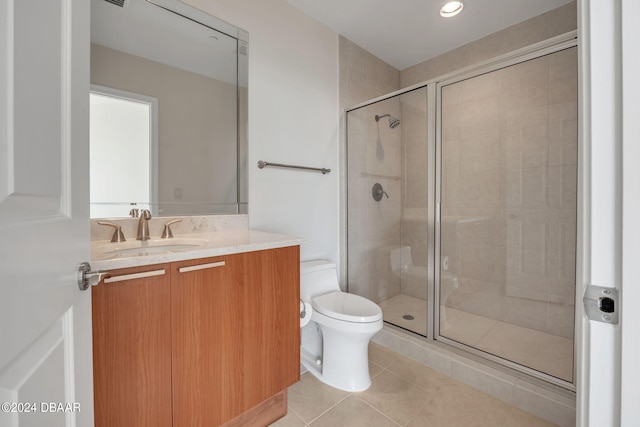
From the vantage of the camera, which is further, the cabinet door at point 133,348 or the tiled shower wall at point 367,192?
the tiled shower wall at point 367,192

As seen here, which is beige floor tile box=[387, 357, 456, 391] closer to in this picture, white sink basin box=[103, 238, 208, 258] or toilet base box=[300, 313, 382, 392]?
toilet base box=[300, 313, 382, 392]

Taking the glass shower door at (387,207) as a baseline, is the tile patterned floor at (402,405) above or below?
below

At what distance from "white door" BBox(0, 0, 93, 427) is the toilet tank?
4.11 ft

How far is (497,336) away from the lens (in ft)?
6.30

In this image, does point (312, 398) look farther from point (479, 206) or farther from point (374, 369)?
point (479, 206)

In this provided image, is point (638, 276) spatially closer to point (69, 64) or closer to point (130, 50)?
point (69, 64)

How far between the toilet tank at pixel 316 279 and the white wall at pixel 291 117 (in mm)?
168

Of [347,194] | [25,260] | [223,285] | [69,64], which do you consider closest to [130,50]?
[69,64]

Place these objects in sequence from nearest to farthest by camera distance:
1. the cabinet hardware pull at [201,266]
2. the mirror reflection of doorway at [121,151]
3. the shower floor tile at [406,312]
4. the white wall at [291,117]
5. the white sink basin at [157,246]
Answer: the cabinet hardware pull at [201,266]
the white sink basin at [157,246]
the mirror reflection of doorway at [121,151]
the white wall at [291,117]
the shower floor tile at [406,312]

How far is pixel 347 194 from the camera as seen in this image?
2.35m

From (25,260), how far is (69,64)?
0.43 meters

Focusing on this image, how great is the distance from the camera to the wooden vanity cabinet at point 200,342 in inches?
34.9

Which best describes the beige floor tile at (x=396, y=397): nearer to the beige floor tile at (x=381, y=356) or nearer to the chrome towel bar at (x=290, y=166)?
the beige floor tile at (x=381, y=356)

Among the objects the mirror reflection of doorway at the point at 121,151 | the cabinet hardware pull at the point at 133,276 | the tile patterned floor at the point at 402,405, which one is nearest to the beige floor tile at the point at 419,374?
the tile patterned floor at the point at 402,405
